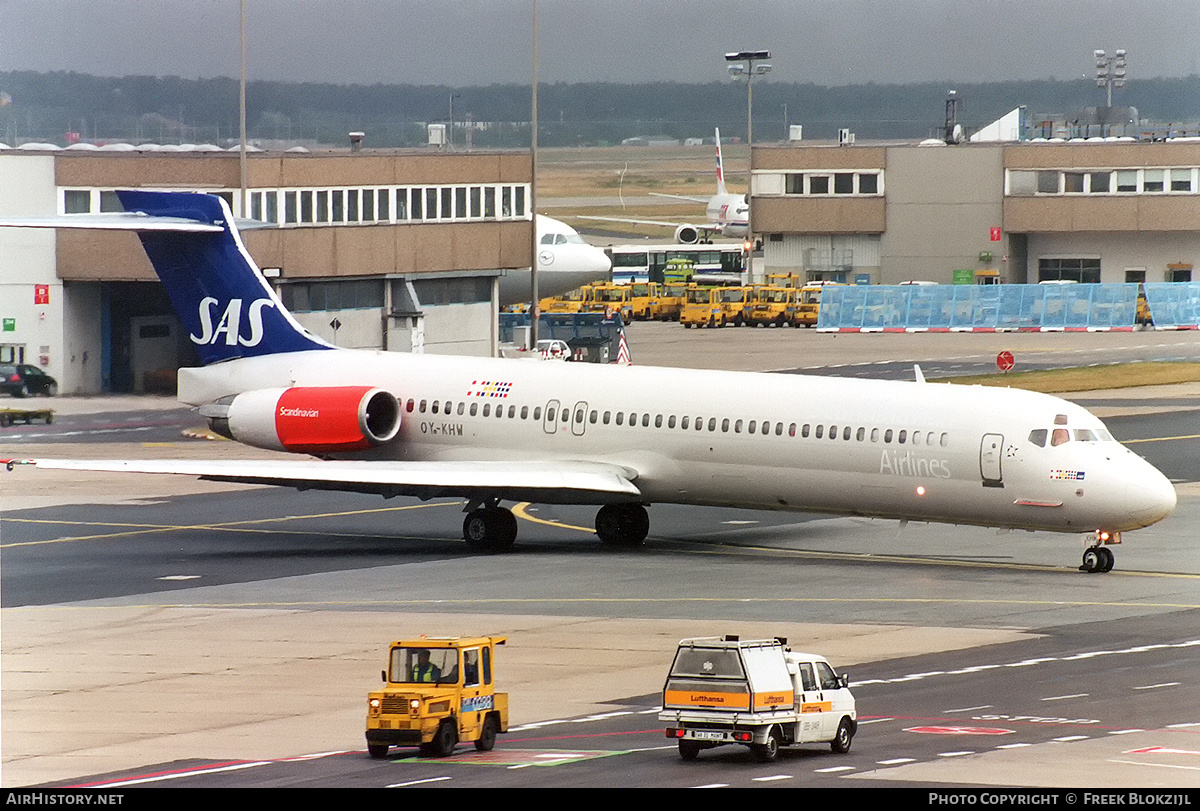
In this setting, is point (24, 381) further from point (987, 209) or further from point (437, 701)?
point (987, 209)

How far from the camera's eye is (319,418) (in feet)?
149

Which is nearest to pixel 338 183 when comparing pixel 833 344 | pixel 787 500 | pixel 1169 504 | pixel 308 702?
pixel 833 344

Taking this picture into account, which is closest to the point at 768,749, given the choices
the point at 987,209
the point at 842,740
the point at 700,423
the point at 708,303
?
the point at 842,740

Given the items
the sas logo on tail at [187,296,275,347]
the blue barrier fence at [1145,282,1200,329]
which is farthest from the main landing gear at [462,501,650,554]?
the blue barrier fence at [1145,282,1200,329]

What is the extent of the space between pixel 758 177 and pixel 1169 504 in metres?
86.0

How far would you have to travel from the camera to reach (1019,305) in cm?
10819

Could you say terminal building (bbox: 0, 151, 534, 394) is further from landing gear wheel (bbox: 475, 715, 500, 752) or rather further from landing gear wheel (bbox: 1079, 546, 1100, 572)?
landing gear wheel (bbox: 475, 715, 500, 752)

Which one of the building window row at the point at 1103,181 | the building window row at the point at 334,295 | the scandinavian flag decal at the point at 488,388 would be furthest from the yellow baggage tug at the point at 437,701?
the building window row at the point at 1103,181

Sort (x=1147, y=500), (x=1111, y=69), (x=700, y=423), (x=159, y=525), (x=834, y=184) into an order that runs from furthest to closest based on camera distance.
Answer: (x=1111, y=69)
(x=834, y=184)
(x=159, y=525)
(x=700, y=423)
(x=1147, y=500)

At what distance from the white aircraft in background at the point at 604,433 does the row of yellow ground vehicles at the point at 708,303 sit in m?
62.9

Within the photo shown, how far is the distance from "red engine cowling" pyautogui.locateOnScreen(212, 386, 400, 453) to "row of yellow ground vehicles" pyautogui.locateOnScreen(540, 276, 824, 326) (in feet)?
213

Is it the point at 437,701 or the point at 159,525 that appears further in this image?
the point at 159,525

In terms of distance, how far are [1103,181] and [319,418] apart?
80.8 metres

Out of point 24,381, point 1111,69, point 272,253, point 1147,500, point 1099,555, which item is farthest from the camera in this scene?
point 1111,69
